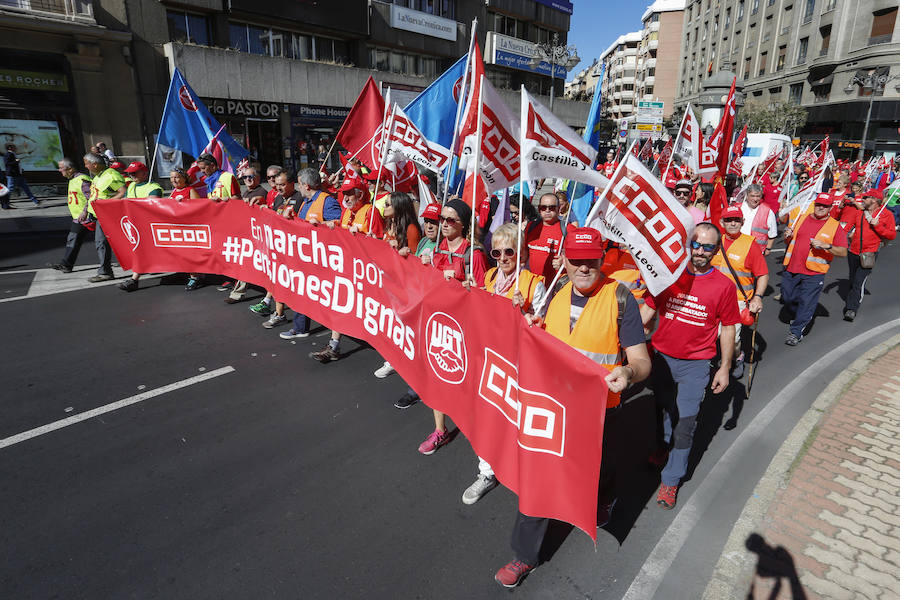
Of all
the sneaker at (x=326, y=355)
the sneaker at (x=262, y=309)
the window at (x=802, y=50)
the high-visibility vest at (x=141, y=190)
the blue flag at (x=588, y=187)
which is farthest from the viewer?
the window at (x=802, y=50)

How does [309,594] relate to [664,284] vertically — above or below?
below

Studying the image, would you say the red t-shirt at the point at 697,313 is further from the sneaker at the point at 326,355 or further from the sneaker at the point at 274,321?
A: the sneaker at the point at 274,321

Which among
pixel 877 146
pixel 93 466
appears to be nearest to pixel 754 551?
pixel 93 466

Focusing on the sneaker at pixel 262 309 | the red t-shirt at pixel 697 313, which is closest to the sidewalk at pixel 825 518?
the red t-shirt at pixel 697 313

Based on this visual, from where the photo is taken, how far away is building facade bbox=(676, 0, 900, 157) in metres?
34.9

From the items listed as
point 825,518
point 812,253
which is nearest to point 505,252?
point 825,518

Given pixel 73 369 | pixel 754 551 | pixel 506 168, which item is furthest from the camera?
pixel 73 369

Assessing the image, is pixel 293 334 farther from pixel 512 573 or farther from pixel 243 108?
pixel 243 108

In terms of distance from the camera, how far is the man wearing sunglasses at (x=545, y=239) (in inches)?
193

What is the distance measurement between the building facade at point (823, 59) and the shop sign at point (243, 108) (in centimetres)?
2785

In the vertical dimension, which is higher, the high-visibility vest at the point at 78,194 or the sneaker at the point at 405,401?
the high-visibility vest at the point at 78,194

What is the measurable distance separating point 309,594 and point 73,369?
418 cm

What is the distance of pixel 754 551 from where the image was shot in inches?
122

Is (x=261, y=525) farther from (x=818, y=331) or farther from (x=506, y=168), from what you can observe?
(x=818, y=331)
